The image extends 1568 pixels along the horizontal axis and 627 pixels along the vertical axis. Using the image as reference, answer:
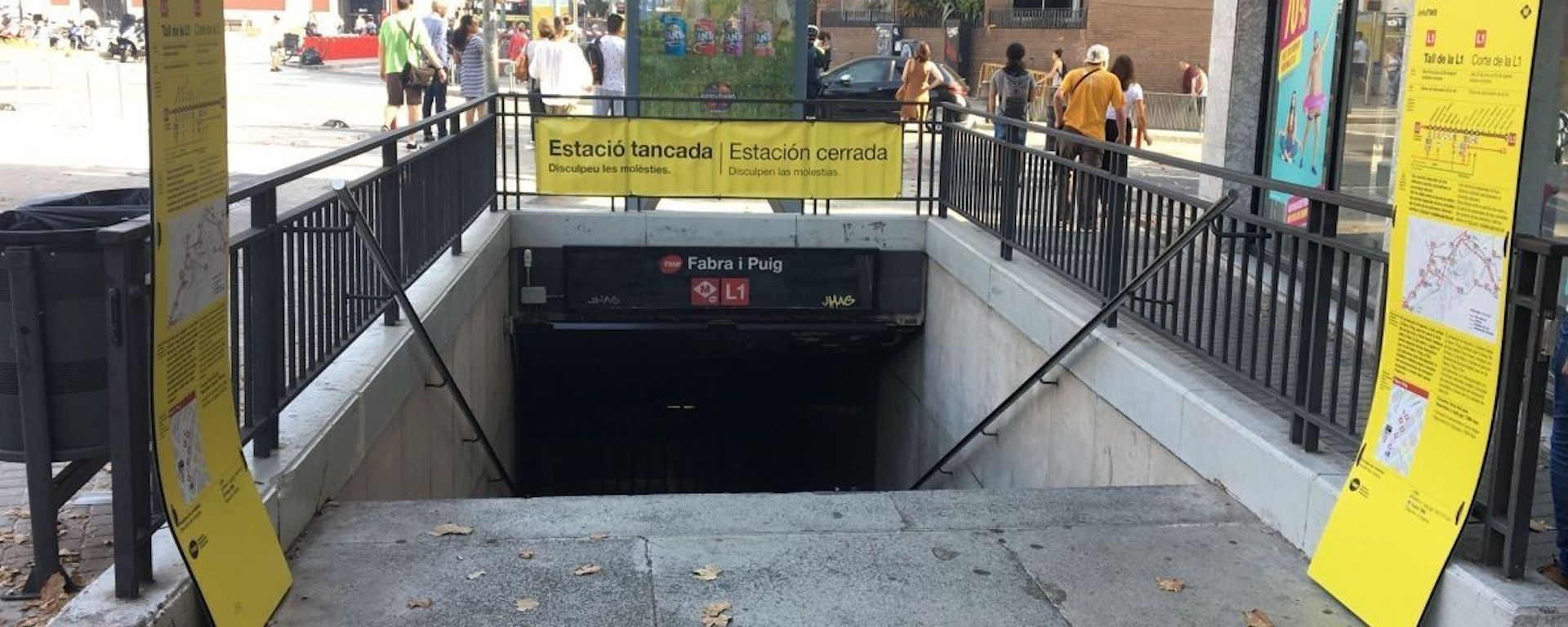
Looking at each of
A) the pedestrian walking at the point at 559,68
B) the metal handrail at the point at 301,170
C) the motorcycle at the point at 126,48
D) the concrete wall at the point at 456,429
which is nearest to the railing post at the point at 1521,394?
the metal handrail at the point at 301,170

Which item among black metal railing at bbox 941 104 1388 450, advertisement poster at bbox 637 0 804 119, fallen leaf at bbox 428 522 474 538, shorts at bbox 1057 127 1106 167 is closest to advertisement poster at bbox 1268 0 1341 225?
black metal railing at bbox 941 104 1388 450

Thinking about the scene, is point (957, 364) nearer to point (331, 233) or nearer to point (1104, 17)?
point (331, 233)

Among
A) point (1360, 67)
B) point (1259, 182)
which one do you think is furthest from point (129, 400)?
point (1360, 67)

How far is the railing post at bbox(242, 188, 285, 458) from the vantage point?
4.93 m

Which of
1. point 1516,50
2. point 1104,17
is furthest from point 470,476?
point 1104,17

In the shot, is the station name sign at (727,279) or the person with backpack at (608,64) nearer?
the station name sign at (727,279)

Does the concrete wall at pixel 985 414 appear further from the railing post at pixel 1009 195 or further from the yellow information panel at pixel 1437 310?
the yellow information panel at pixel 1437 310

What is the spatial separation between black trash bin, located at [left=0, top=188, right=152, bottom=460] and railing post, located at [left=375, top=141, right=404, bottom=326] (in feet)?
8.67

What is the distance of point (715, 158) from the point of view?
1153 cm

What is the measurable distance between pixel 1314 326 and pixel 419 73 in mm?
13972

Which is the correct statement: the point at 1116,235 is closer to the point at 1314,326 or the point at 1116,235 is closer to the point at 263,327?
the point at 1314,326

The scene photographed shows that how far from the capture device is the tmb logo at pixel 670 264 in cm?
1205

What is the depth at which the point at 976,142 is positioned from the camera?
10.6 metres

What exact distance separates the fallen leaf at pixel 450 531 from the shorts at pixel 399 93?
42.8 feet
